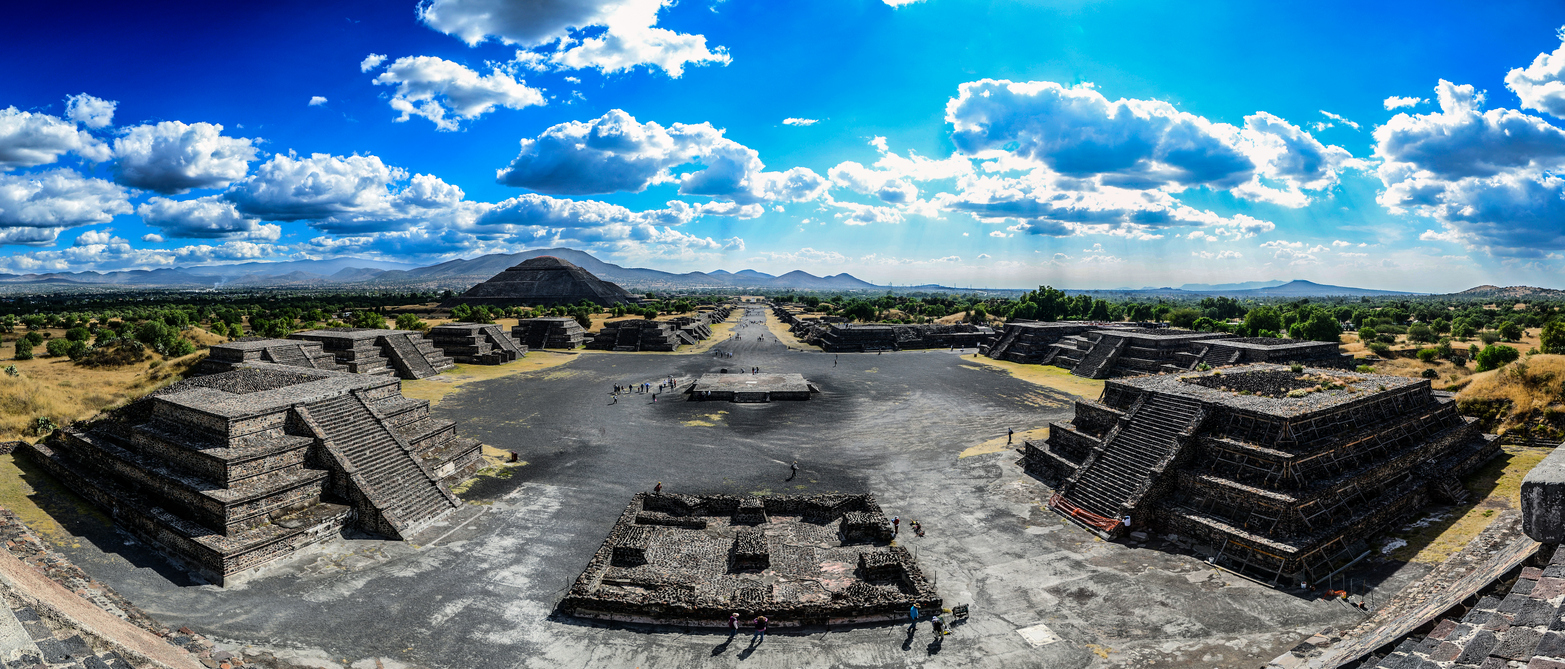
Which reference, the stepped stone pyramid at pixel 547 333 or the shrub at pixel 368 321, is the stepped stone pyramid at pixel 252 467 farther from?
the stepped stone pyramid at pixel 547 333

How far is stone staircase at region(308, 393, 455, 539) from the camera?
19969mm

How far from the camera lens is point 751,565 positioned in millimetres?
17953

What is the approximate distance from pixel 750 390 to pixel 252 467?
28.6 m

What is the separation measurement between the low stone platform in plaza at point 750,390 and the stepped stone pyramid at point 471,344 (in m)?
23.9

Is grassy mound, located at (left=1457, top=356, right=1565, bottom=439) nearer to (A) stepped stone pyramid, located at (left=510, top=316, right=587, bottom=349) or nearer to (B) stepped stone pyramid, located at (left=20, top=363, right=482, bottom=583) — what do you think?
(B) stepped stone pyramid, located at (left=20, top=363, right=482, bottom=583)

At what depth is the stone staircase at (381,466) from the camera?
20.0m

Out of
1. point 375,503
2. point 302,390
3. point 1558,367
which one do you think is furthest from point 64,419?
point 1558,367

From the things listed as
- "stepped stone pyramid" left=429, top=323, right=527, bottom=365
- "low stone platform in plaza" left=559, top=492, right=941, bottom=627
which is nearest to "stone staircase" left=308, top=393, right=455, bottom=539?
"low stone platform in plaza" left=559, top=492, right=941, bottom=627

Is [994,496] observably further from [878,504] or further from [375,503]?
[375,503]

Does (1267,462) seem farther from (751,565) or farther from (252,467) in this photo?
(252,467)

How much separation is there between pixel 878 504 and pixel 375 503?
1718 cm

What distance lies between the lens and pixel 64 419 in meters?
26.7

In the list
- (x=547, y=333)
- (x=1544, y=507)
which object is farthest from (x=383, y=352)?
(x=1544, y=507)

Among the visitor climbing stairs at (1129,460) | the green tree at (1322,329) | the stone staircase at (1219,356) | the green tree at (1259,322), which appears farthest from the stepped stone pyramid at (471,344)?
the green tree at (1259,322)
